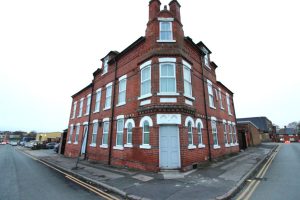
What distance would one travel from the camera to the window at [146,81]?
11.9 meters

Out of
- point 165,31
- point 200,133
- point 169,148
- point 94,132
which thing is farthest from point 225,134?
point 94,132

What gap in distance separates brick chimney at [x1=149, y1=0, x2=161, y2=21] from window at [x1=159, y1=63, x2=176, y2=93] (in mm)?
4453

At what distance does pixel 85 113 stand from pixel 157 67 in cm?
1330

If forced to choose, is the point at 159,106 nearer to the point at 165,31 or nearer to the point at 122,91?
the point at 122,91

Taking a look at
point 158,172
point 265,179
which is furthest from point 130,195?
point 265,179

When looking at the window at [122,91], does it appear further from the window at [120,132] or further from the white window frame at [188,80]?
the white window frame at [188,80]

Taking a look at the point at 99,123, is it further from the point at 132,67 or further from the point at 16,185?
the point at 16,185

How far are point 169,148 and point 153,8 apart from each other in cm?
1104

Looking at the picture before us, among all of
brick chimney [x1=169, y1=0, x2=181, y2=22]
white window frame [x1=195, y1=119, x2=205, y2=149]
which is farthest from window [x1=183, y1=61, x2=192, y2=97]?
brick chimney [x1=169, y1=0, x2=181, y2=22]

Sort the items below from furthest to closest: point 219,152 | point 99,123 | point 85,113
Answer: point 85,113 < point 99,123 < point 219,152

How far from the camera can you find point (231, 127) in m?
20.8

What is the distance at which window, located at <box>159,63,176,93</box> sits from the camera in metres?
11.2

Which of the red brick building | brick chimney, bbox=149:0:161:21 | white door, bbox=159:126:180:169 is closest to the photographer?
white door, bbox=159:126:180:169

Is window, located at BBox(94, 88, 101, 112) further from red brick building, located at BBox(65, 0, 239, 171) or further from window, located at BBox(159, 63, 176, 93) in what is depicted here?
window, located at BBox(159, 63, 176, 93)
